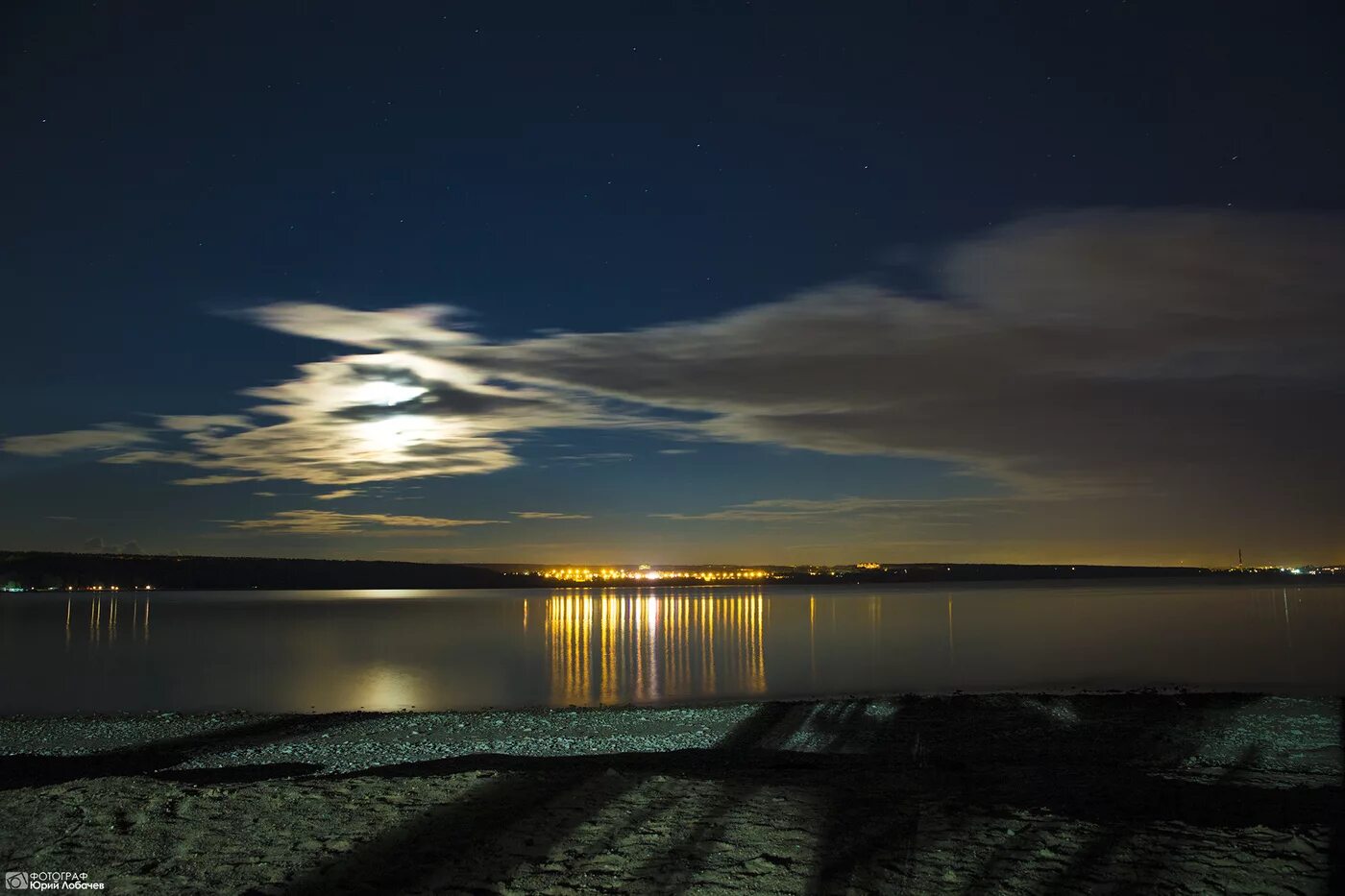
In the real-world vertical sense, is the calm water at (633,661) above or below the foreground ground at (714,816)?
Result: below

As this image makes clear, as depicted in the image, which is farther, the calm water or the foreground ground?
the calm water

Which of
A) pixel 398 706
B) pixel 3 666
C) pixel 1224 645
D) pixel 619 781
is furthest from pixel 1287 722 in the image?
pixel 3 666

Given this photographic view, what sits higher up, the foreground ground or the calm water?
the foreground ground

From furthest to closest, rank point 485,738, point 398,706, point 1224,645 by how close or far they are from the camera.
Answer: point 1224,645 < point 398,706 < point 485,738

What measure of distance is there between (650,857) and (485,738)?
1244 cm

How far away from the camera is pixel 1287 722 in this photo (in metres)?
21.8

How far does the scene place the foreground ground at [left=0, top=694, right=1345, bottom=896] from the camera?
30.7 ft

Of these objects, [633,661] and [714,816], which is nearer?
[714,816]

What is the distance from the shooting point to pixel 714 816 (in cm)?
1148

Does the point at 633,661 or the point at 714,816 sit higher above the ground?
the point at 714,816

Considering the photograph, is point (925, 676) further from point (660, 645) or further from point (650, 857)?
point (650, 857)

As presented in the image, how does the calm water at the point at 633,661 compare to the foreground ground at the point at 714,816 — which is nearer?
the foreground ground at the point at 714,816

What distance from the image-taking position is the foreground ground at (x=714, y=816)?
9.36 metres

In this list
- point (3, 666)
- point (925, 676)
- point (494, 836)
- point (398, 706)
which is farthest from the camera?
point (3, 666)
